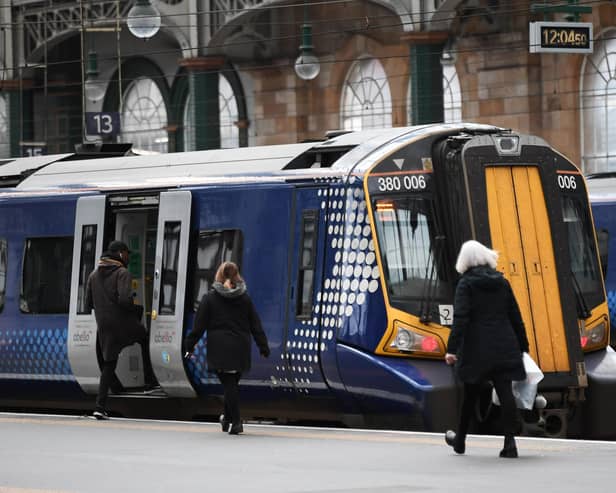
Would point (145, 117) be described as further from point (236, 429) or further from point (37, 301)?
point (236, 429)

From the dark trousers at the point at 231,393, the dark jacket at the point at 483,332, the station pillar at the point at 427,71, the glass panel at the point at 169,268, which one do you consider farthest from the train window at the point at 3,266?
the station pillar at the point at 427,71

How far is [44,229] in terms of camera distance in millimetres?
17672

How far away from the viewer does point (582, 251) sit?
15.5 meters

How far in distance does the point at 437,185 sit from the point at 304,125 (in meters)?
24.3

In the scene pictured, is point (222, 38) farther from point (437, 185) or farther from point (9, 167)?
point (437, 185)

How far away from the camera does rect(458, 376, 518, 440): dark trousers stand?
1158 cm

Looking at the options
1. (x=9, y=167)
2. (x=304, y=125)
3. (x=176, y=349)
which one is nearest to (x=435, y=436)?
(x=176, y=349)

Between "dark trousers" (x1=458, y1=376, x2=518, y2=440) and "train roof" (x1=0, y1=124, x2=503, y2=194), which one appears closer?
"dark trousers" (x1=458, y1=376, x2=518, y2=440)

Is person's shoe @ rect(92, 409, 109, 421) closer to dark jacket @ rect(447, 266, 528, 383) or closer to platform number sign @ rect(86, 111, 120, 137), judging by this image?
dark jacket @ rect(447, 266, 528, 383)

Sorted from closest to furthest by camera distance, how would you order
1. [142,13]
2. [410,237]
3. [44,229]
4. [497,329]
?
[497,329] < [410,237] < [44,229] < [142,13]

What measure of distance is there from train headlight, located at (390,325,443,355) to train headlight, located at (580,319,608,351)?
147cm

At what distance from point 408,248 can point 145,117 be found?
28.6 metres

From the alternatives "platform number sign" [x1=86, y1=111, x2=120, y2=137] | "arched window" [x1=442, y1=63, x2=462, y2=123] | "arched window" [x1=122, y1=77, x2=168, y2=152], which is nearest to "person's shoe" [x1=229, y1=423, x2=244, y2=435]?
"platform number sign" [x1=86, y1=111, x2=120, y2=137]

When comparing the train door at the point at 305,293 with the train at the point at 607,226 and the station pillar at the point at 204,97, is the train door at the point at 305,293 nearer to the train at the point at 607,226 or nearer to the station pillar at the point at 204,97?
the train at the point at 607,226
